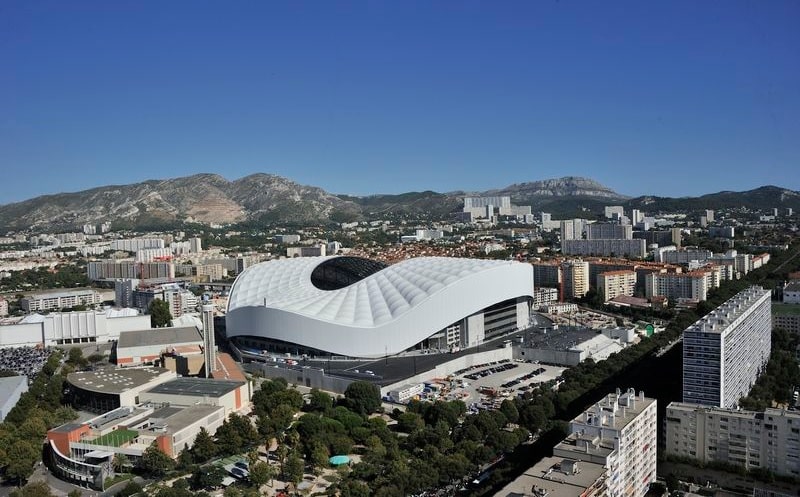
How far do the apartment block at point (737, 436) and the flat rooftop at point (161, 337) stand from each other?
1686 centimetres

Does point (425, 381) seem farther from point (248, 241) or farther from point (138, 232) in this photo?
point (138, 232)

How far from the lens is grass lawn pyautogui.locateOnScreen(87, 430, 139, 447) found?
1535cm

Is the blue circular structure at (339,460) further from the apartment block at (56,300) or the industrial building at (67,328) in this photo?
the apartment block at (56,300)

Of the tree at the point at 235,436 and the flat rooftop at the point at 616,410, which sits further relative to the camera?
the tree at the point at 235,436

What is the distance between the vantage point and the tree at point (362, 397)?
18.3m

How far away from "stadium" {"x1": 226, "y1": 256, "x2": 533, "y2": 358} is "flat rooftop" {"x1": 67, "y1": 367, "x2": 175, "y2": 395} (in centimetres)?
450

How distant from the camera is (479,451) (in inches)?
570

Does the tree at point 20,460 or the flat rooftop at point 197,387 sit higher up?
the flat rooftop at point 197,387

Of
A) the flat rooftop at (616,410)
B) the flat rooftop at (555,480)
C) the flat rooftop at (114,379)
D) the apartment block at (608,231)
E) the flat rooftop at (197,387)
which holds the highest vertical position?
the apartment block at (608,231)

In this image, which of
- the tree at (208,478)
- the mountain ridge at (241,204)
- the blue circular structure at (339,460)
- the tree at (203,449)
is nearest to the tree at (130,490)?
the tree at (208,478)

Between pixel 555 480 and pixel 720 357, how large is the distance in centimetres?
749

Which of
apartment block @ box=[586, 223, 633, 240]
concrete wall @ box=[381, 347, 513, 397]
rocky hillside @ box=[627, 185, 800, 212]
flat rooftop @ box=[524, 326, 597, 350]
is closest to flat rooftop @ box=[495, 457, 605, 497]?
concrete wall @ box=[381, 347, 513, 397]

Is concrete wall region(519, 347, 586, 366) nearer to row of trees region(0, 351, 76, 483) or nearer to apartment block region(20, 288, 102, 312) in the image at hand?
row of trees region(0, 351, 76, 483)

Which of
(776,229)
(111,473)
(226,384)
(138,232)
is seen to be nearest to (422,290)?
(226,384)
